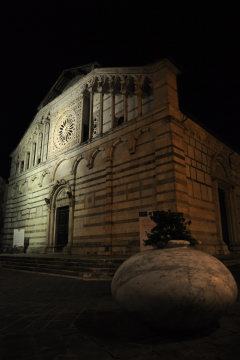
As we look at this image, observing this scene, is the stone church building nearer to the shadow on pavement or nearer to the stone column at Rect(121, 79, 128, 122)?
the stone column at Rect(121, 79, 128, 122)

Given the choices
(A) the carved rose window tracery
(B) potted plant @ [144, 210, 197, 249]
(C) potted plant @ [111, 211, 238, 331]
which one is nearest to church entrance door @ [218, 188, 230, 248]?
(A) the carved rose window tracery

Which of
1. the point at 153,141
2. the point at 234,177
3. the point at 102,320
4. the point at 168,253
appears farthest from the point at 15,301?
the point at 234,177

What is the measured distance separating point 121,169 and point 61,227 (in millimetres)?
6387

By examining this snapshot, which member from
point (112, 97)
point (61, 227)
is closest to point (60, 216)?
point (61, 227)

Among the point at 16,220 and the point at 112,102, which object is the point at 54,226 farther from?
the point at 112,102

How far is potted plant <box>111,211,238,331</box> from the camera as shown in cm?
263

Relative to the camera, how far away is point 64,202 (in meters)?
15.5

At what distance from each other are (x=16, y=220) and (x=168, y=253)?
19438 millimetres

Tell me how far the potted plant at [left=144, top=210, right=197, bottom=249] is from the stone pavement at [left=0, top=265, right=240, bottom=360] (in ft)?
3.82

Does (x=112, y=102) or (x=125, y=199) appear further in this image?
(x=112, y=102)

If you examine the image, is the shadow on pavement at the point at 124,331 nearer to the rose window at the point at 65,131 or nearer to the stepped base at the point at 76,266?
the stepped base at the point at 76,266

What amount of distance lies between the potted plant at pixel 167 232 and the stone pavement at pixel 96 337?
1163 mm

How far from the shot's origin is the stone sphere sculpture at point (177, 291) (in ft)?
8.62

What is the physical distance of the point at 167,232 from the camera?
12.7 ft
